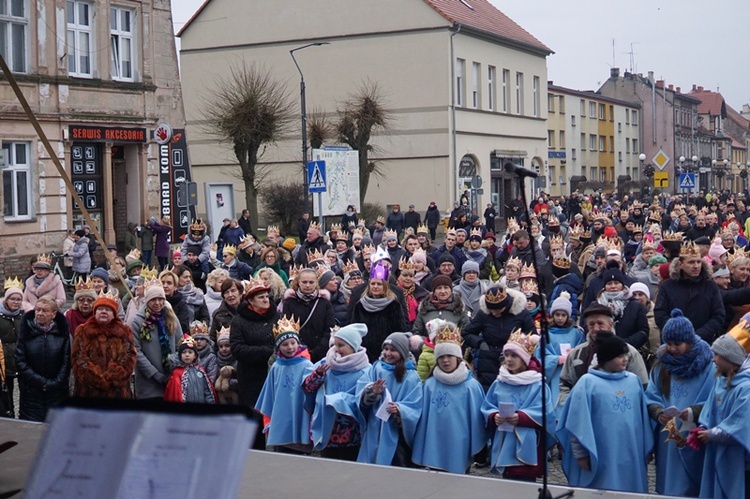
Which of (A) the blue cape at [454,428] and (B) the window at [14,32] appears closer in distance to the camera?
(A) the blue cape at [454,428]

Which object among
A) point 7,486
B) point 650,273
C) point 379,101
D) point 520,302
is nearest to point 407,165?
point 379,101

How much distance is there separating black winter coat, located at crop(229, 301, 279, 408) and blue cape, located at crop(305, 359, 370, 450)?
2.98ft

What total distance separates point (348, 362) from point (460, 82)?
39942 mm

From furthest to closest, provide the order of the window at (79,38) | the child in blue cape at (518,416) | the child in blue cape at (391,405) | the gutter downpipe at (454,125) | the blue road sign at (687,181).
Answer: the gutter downpipe at (454,125) < the blue road sign at (687,181) < the window at (79,38) < the child in blue cape at (391,405) < the child in blue cape at (518,416)

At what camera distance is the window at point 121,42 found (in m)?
28.6

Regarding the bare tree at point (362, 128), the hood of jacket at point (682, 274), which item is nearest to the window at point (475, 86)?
the bare tree at point (362, 128)

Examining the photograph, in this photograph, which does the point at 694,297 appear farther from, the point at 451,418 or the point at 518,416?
the point at 451,418

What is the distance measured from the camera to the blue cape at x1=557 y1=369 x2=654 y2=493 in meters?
6.56

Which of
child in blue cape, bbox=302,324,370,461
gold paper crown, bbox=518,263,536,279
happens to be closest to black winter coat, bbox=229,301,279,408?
child in blue cape, bbox=302,324,370,461

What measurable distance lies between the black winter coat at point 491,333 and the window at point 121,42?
21900mm

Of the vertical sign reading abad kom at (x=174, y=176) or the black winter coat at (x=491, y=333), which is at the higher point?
the vertical sign reading abad kom at (x=174, y=176)

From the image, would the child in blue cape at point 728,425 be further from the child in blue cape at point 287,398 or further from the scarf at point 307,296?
the scarf at point 307,296

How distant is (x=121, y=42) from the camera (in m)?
29.0

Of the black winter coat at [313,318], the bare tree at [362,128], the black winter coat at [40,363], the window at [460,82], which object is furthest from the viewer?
the window at [460,82]
